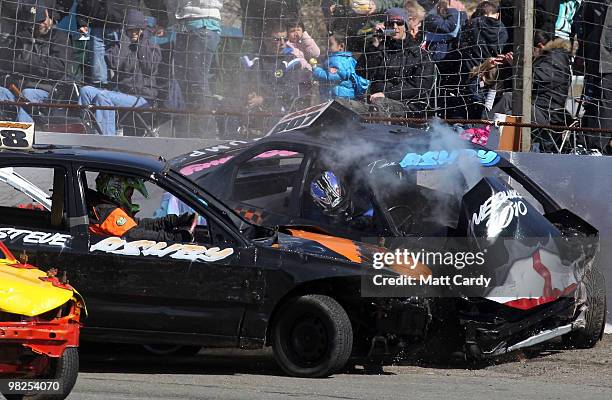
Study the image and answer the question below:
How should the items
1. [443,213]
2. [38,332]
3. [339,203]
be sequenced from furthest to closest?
[443,213] < [339,203] < [38,332]

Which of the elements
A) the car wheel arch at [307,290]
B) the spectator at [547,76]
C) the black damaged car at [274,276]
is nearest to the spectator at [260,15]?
→ the spectator at [547,76]

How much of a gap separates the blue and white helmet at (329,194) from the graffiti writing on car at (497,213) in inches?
40.8

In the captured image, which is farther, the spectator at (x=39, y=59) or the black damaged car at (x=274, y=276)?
the spectator at (x=39, y=59)

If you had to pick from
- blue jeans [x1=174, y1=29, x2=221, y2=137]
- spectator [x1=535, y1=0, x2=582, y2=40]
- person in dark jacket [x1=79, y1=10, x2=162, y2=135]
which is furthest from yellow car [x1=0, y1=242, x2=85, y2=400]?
spectator [x1=535, y1=0, x2=582, y2=40]

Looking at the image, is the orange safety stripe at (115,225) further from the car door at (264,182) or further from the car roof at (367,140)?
the car roof at (367,140)

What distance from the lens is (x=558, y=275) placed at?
326 inches

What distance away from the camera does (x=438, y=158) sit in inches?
353

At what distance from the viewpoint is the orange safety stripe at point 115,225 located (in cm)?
752

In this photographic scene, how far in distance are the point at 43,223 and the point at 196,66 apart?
15.2ft

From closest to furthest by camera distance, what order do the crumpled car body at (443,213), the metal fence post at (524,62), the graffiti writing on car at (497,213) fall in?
the crumpled car body at (443,213) → the graffiti writing on car at (497,213) → the metal fence post at (524,62)

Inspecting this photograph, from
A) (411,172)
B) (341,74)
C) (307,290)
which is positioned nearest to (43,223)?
(307,290)

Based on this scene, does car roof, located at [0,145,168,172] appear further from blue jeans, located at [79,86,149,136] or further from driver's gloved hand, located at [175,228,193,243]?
blue jeans, located at [79,86,149,136]

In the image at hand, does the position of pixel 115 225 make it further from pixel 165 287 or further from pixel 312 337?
pixel 312 337

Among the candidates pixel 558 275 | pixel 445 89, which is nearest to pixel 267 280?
pixel 558 275
